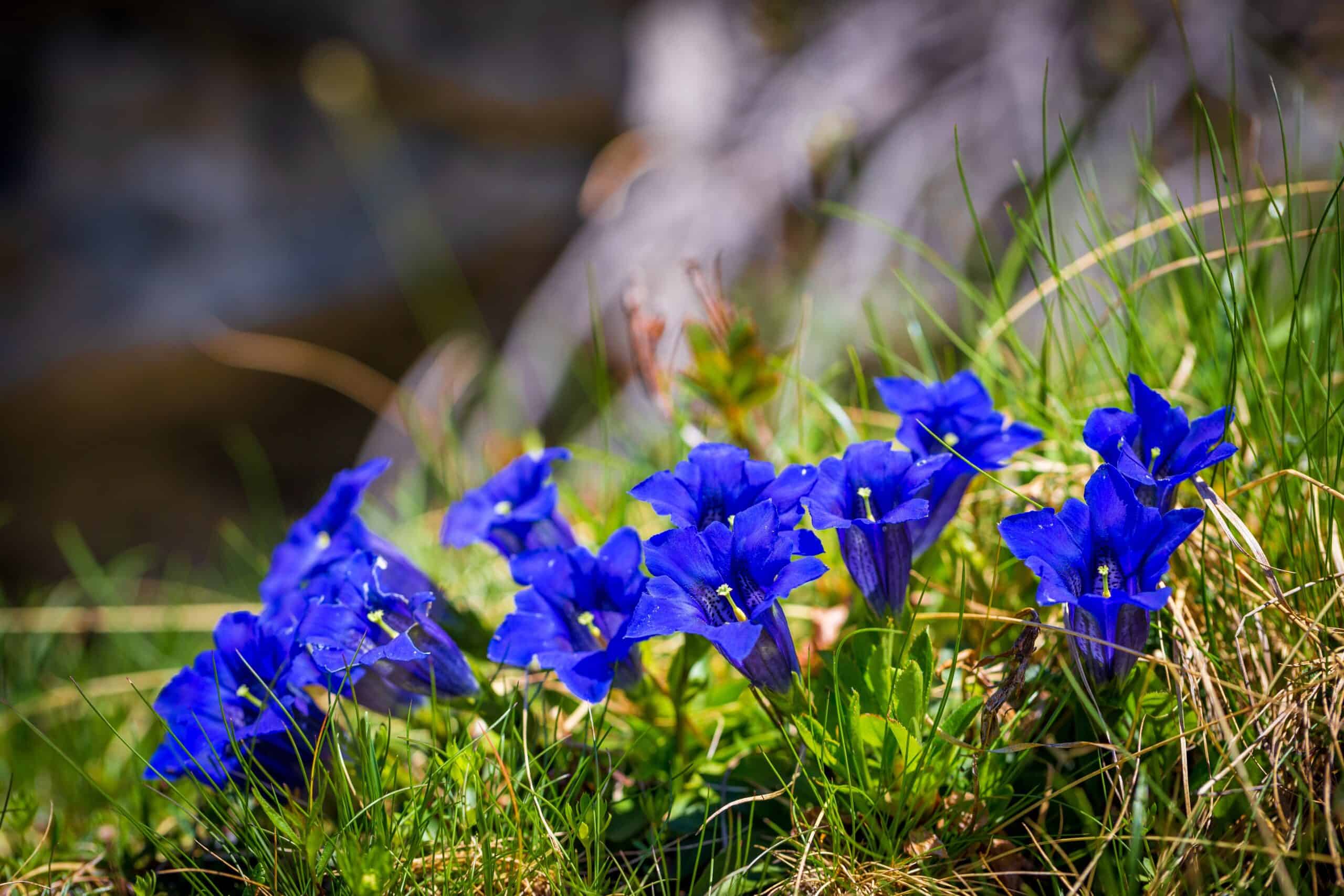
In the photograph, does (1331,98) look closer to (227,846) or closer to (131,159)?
(227,846)

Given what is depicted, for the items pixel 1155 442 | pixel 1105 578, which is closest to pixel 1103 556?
pixel 1105 578

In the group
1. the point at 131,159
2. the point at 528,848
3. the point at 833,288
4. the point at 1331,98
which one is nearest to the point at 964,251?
the point at 833,288

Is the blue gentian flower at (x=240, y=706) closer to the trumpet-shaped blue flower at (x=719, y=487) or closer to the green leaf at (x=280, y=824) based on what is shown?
the green leaf at (x=280, y=824)

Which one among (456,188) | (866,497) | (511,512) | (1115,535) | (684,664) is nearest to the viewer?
(1115,535)

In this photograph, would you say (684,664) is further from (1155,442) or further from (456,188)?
(456,188)

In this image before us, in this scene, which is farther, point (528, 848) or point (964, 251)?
point (964, 251)

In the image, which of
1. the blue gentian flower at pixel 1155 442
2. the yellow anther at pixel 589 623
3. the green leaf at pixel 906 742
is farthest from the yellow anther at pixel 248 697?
the blue gentian flower at pixel 1155 442
